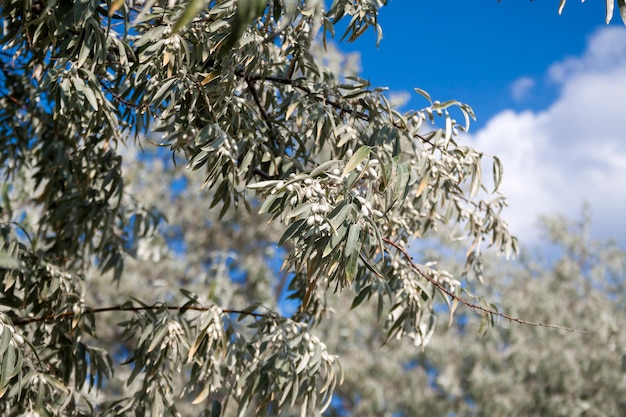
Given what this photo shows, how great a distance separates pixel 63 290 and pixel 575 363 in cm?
756

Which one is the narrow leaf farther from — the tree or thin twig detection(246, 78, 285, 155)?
thin twig detection(246, 78, 285, 155)

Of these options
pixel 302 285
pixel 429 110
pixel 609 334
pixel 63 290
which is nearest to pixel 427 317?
pixel 302 285

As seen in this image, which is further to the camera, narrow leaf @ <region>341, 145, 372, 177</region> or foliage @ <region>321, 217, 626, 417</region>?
foliage @ <region>321, 217, 626, 417</region>

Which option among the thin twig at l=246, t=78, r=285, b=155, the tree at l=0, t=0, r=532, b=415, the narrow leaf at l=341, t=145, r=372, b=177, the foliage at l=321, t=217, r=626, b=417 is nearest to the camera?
the narrow leaf at l=341, t=145, r=372, b=177

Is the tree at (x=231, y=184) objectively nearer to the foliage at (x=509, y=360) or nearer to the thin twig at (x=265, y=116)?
the thin twig at (x=265, y=116)

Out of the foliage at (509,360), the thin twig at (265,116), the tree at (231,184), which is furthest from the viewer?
the foliage at (509,360)

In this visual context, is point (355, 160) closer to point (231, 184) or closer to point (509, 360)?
point (231, 184)

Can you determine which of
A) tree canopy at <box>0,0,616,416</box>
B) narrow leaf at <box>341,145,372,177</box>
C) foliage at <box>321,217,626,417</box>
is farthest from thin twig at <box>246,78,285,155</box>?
foliage at <box>321,217,626,417</box>

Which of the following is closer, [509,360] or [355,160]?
[355,160]

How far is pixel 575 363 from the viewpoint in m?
8.49

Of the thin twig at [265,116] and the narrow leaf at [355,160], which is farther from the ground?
the thin twig at [265,116]

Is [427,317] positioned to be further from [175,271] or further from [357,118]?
[175,271]

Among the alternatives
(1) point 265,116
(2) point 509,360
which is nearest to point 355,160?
(1) point 265,116

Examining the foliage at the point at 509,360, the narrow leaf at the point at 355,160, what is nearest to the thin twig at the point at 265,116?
the narrow leaf at the point at 355,160
